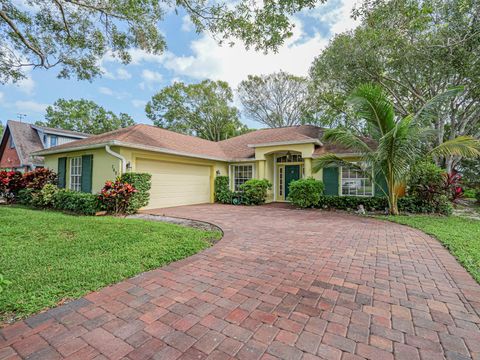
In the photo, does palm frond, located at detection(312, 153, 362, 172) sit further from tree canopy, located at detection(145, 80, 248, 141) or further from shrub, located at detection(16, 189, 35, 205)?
tree canopy, located at detection(145, 80, 248, 141)

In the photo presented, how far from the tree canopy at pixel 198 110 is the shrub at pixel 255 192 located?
16.1 m

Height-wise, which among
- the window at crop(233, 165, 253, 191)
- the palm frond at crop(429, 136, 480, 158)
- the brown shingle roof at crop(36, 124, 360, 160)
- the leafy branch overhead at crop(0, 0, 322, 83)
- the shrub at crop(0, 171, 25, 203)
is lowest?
the shrub at crop(0, 171, 25, 203)

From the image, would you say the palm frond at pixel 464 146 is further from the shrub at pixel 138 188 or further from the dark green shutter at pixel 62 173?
the dark green shutter at pixel 62 173

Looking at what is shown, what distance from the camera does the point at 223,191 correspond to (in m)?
13.5

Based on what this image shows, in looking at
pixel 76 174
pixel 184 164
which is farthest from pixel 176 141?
pixel 76 174

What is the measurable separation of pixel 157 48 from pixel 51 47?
13.5 feet

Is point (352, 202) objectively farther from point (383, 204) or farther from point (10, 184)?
point (10, 184)

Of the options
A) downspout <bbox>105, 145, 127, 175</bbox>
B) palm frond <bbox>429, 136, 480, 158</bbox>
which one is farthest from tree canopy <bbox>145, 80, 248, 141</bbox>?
palm frond <bbox>429, 136, 480, 158</bbox>

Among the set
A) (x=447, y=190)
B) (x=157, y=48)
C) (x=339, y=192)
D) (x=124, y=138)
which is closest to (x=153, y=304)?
(x=124, y=138)

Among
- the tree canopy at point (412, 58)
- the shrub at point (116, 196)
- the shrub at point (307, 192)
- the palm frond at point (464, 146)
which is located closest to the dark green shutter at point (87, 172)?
the shrub at point (116, 196)

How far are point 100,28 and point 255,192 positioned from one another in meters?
9.52

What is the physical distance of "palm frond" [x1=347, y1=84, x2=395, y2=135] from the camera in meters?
8.09

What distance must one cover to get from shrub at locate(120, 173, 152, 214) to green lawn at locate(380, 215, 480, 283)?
30.0 ft

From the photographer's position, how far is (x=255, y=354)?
1.89 metres
